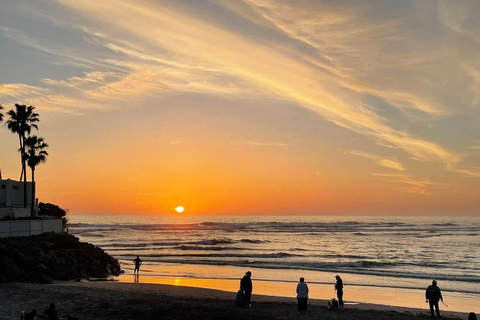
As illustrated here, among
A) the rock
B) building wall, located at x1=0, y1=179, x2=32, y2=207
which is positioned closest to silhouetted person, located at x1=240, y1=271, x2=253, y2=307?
the rock

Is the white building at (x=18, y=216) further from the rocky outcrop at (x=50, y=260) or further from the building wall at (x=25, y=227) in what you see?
the rocky outcrop at (x=50, y=260)

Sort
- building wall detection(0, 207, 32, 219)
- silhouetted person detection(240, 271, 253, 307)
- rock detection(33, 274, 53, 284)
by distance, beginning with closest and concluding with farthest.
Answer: silhouetted person detection(240, 271, 253, 307) → rock detection(33, 274, 53, 284) → building wall detection(0, 207, 32, 219)

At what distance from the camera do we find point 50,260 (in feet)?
108

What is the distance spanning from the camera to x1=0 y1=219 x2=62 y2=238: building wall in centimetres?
3745

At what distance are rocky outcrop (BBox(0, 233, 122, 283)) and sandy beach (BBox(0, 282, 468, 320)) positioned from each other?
298 centimetres

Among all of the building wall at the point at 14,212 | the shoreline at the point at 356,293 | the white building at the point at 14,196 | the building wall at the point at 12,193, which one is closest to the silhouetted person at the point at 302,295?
the shoreline at the point at 356,293

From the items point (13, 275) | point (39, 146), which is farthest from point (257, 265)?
point (39, 146)

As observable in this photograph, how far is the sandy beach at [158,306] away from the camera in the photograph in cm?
1869

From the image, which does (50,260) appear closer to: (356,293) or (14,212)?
(14,212)

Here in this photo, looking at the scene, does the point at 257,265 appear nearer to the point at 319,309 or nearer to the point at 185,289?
the point at 185,289

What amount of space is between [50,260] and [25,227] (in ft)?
27.6

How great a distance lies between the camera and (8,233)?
37656mm

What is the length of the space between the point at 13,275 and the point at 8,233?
10953 mm

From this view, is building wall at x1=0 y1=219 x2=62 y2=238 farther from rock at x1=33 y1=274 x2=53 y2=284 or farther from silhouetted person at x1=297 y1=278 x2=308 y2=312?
silhouetted person at x1=297 y1=278 x2=308 y2=312
